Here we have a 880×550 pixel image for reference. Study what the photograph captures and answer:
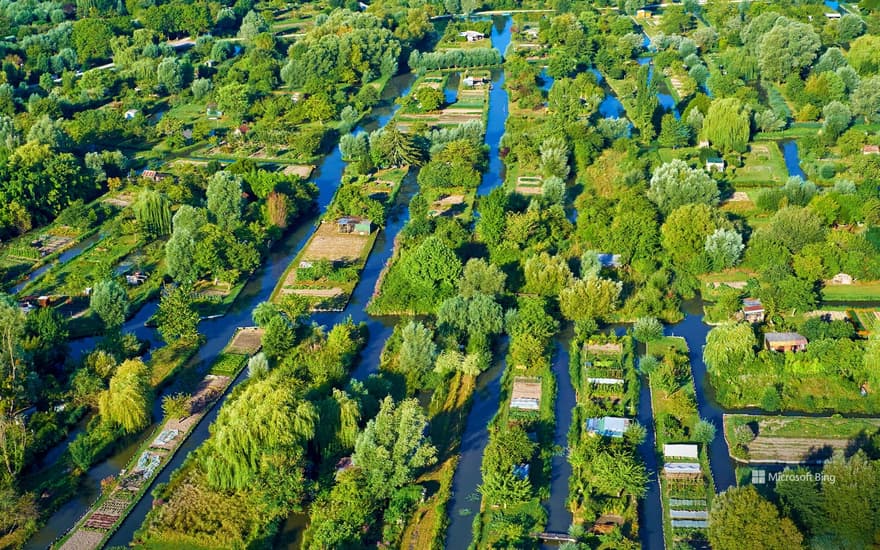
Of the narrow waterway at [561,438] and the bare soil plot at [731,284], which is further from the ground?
the narrow waterway at [561,438]

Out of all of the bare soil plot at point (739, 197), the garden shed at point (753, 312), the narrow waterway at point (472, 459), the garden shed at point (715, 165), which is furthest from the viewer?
the garden shed at point (715, 165)

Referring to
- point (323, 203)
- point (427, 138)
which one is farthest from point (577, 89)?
point (323, 203)

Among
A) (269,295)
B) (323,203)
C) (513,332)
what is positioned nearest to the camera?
(513,332)

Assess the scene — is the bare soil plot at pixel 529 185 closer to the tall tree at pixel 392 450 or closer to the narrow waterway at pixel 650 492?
the narrow waterway at pixel 650 492

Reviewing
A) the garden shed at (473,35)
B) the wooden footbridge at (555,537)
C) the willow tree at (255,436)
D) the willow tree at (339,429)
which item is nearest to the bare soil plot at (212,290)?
the willow tree at (255,436)

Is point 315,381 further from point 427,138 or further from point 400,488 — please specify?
point 427,138

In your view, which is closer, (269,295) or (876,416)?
(876,416)

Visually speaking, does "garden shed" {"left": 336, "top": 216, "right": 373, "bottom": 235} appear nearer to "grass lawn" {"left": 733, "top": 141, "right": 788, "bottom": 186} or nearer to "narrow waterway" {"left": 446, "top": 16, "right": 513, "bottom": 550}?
"narrow waterway" {"left": 446, "top": 16, "right": 513, "bottom": 550}
